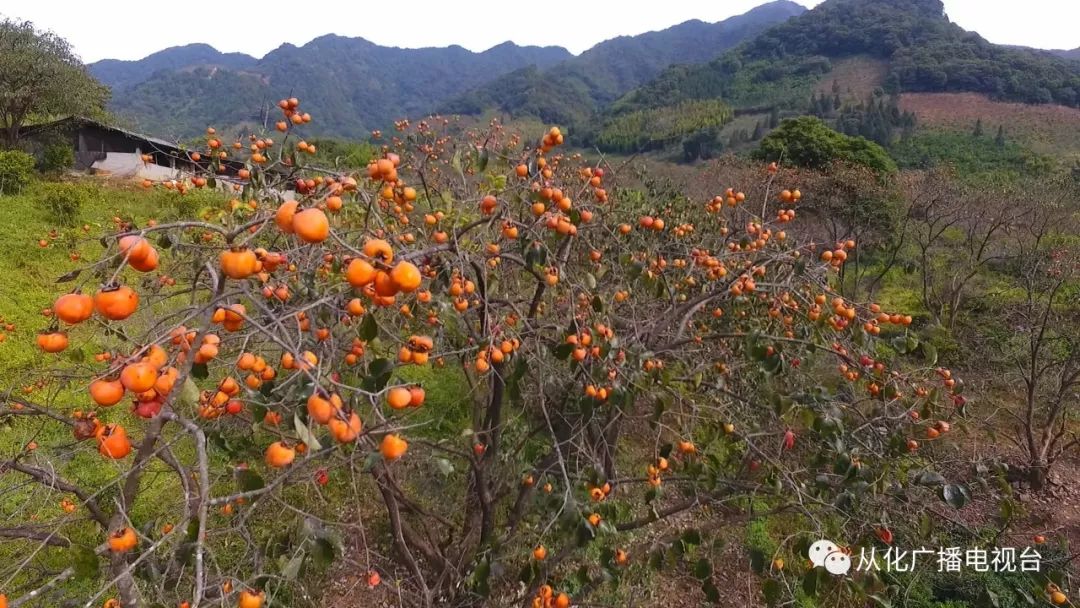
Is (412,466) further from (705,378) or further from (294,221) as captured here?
(294,221)

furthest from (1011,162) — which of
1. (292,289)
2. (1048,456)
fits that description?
(292,289)

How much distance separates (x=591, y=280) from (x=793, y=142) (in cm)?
1672

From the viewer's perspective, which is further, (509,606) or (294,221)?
(509,606)

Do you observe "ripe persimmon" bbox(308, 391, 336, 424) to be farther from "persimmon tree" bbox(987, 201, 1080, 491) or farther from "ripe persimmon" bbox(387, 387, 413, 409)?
"persimmon tree" bbox(987, 201, 1080, 491)

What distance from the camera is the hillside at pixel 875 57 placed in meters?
39.2

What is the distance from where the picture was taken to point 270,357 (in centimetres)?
340

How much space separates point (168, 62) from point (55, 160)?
518ft

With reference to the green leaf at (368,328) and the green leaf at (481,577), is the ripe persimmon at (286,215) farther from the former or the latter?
the green leaf at (481,577)

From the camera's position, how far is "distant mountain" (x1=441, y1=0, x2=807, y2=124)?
→ 225ft

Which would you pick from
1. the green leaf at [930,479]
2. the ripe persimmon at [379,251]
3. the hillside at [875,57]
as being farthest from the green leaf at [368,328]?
the hillside at [875,57]

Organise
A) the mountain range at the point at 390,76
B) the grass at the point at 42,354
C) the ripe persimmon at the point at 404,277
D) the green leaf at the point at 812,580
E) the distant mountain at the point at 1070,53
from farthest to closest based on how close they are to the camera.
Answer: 1. the distant mountain at the point at 1070,53
2. the mountain range at the point at 390,76
3. the grass at the point at 42,354
4. the green leaf at the point at 812,580
5. the ripe persimmon at the point at 404,277

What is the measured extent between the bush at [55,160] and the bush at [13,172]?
2.66m

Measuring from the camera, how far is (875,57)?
4994 cm

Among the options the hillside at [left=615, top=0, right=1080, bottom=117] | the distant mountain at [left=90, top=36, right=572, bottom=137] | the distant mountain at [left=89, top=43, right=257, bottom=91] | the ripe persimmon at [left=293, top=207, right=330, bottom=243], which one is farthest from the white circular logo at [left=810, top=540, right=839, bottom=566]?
the distant mountain at [left=89, top=43, right=257, bottom=91]
